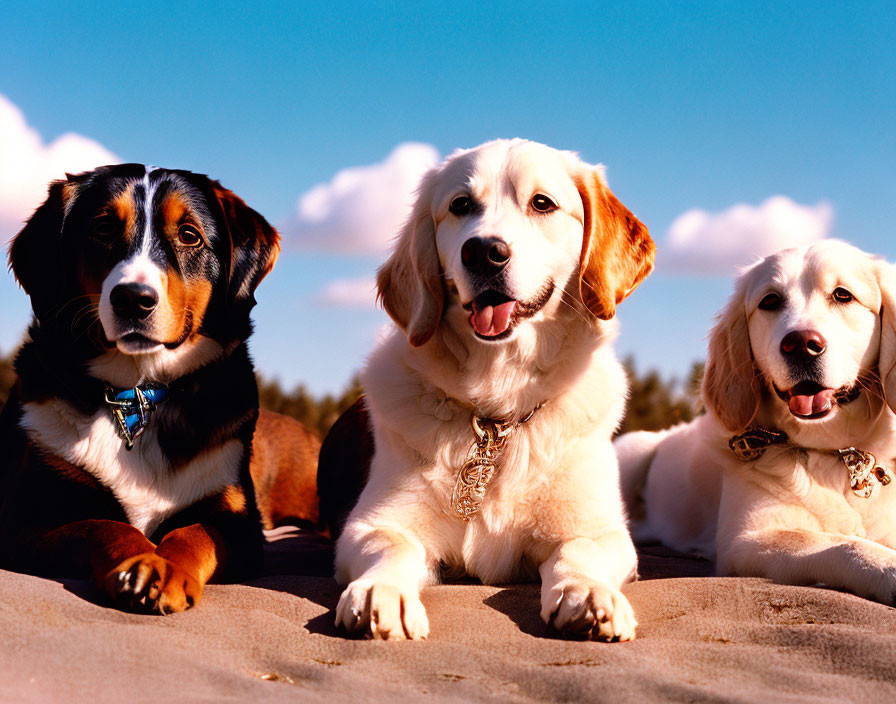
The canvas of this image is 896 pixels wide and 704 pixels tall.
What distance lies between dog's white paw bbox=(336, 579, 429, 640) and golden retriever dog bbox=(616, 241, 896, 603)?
167 cm

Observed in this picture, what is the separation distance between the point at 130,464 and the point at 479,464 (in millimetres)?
1476

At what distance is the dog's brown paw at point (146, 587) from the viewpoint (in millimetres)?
2943

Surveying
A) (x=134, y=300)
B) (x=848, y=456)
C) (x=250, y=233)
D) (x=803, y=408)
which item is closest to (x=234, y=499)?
(x=134, y=300)

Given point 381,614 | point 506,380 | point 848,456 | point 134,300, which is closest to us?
point 381,614

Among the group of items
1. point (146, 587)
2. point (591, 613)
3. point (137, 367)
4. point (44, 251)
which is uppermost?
point (44, 251)

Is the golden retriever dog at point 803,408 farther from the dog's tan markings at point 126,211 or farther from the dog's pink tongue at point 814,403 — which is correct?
the dog's tan markings at point 126,211

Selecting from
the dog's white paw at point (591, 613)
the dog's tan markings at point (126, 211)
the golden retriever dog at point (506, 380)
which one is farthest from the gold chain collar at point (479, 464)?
the dog's tan markings at point (126, 211)

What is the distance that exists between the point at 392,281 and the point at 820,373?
1908mm

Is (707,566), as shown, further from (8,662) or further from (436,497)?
(8,662)

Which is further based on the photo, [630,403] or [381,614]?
[630,403]

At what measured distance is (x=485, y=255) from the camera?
3.34 meters

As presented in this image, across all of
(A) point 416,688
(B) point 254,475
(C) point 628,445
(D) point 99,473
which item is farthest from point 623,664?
(C) point 628,445

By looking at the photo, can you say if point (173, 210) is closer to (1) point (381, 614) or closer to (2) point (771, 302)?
(1) point (381, 614)

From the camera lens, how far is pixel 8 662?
242 centimetres
